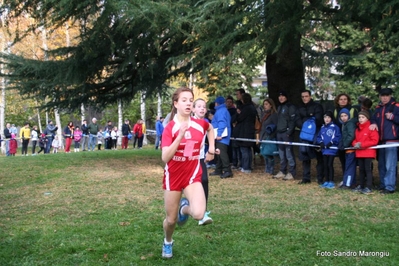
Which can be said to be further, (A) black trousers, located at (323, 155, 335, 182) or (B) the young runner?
(A) black trousers, located at (323, 155, 335, 182)

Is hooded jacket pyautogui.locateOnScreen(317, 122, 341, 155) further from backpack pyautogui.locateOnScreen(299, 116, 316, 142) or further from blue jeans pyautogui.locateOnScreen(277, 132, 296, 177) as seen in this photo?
blue jeans pyautogui.locateOnScreen(277, 132, 296, 177)

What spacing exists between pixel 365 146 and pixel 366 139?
0.48 feet

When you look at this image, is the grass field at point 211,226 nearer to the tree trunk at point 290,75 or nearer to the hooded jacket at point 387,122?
the hooded jacket at point 387,122

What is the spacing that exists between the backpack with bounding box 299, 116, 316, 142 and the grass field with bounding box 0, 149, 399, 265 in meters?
1.10

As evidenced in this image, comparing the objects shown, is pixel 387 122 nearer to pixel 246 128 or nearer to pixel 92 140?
pixel 246 128

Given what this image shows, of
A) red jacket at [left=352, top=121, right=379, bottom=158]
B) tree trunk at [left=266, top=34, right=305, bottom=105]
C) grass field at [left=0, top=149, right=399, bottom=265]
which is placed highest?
tree trunk at [left=266, top=34, right=305, bottom=105]

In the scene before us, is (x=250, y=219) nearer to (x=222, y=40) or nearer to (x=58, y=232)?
(x=58, y=232)

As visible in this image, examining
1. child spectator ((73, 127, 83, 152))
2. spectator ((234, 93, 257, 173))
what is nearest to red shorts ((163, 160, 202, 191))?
spectator ((234, 93, 257, 173))

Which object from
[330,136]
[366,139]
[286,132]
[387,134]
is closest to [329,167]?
[330,136]

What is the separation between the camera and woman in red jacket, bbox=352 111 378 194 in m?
9.67

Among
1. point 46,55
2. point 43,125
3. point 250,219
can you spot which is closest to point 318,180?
point 250,219

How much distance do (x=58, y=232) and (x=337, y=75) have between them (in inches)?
1118

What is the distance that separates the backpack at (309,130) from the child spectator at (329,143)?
0.24m

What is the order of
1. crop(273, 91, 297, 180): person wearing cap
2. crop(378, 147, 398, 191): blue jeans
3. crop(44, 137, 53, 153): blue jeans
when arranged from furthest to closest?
crop(44, 137, 53, 153): blue jeans → crop(273, 91, 297, 180): person wearing cap → crop(378, 147, 398, 191): blue jeans
